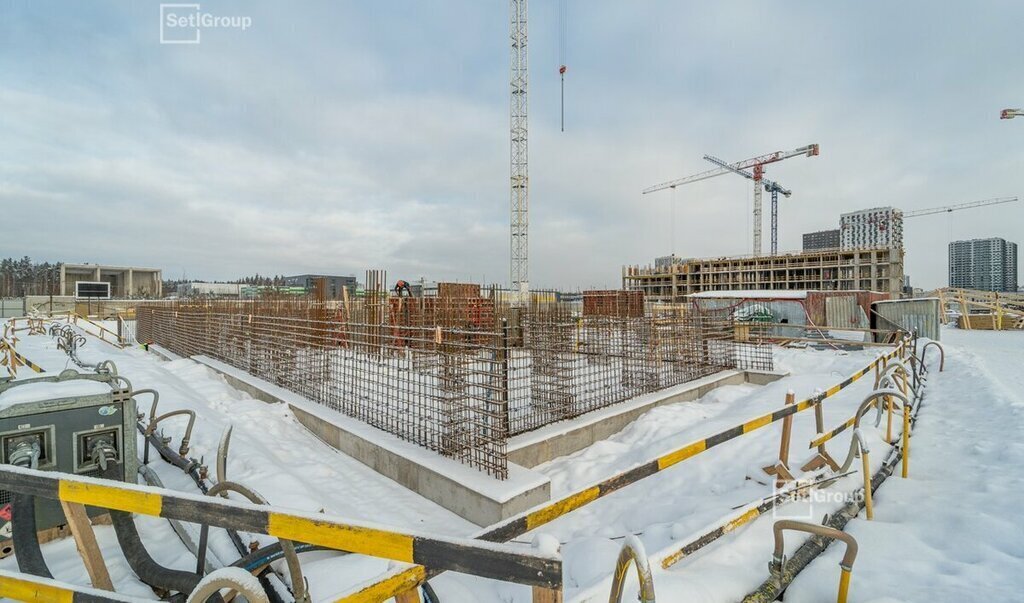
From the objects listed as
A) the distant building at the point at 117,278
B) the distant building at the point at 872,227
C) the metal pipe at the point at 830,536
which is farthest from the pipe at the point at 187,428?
the distant building at the point at 872,227

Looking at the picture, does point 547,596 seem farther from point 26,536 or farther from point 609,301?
point 609,301

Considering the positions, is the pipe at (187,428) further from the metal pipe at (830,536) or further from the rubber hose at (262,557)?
the metal pipe at (830,536)

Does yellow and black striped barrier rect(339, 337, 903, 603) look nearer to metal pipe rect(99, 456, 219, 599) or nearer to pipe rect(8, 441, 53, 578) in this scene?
metal pipe rect(99, 456, 219, 599)

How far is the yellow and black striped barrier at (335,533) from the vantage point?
1367 mm

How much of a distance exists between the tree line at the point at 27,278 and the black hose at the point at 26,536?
83405mm

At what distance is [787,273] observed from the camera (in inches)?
2312

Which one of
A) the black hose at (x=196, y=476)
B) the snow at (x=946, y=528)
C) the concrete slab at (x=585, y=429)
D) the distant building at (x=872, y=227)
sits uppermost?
the distant building at (x=872, y=227)

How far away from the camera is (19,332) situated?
23.0 meters

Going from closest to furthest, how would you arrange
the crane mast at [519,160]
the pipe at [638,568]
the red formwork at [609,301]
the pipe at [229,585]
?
the pipe at [229,585], the pipe at [638,568], the red formwork at [609,301], the crane mast at [519,160]

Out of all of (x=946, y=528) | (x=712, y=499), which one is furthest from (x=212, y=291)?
(x=946, y=528)

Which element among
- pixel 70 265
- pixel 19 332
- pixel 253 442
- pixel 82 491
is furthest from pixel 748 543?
pixel 70 265

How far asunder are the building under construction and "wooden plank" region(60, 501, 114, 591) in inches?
1804

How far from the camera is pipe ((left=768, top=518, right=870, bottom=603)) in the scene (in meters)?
2.04

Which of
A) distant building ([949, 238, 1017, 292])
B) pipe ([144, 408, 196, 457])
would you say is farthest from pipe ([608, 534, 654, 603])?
distant building ([949, 238, 1017, 292])
